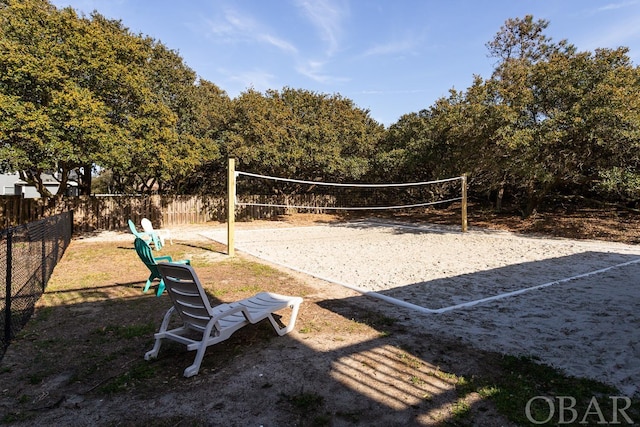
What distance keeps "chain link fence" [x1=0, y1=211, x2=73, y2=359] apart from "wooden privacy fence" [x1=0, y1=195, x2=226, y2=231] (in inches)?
254

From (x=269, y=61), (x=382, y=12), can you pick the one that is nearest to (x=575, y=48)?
(x=382, y=12)

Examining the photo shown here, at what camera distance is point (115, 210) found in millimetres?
14359

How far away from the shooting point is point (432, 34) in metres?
12.1

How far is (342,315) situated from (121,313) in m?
2.58

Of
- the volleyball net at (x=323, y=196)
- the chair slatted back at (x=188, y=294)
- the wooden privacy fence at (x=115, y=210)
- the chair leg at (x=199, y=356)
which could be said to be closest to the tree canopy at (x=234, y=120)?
the wooden privacy fence at (x=115, y=210)

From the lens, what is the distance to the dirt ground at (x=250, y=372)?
215 centimetres

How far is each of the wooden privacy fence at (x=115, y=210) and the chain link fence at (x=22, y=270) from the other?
6449 millimetres

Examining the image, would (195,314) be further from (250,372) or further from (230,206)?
(230,206)

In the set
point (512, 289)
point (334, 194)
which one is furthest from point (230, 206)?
point (334, 194)

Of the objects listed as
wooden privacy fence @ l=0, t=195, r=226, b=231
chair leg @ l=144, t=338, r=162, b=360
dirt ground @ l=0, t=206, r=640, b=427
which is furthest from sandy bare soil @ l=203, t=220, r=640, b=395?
wooden privacy fence @ l=0, t=195, r=226, b=231

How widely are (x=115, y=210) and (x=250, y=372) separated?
14.1 m

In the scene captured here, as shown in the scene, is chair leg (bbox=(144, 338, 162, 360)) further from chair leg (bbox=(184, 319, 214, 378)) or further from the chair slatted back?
chair leg (bbox=(184, 319, 214, 378))

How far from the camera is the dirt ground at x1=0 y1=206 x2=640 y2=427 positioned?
2.15 metres

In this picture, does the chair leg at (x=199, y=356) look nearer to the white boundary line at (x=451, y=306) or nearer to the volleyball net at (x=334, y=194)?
the white boundary line at (x=451, y=306)
